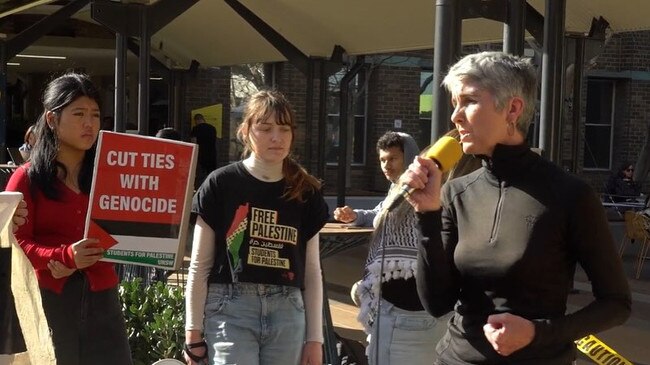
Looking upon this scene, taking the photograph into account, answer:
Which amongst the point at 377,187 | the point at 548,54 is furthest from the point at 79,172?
the point at 377,187

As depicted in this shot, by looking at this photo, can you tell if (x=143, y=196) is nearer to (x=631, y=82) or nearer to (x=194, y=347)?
(x=194, y=347)

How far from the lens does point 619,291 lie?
2490mm

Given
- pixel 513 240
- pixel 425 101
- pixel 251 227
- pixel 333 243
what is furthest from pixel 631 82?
A: pixel 513 240

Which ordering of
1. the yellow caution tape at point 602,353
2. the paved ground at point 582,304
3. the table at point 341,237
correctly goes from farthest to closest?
the paved ground at point 582,304 → the table at point 341,237 → the yellow caution tape at point 602,353

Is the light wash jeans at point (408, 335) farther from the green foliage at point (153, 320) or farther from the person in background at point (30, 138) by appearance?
the green foliage at point (153, 320)

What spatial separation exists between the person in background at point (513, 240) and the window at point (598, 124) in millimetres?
25195

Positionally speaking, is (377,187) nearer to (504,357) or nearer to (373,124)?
(373,124)

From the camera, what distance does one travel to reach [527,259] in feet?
8.10

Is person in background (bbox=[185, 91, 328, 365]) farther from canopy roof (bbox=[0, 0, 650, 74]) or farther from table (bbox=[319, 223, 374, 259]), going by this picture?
canopy roof (bbox=[0, 0, 650, 74])

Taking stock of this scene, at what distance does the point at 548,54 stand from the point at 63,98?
458 centimetres

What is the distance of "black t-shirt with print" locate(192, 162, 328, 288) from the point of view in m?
3.78

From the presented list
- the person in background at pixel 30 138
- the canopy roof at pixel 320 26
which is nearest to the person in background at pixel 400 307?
the person in background at pixel 30 138

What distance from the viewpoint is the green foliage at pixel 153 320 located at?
5.88 m

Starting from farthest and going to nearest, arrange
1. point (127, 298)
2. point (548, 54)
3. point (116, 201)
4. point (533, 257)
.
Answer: point (548, 54) → point (127, 298) → point (116, 201) → point (533, 257)
